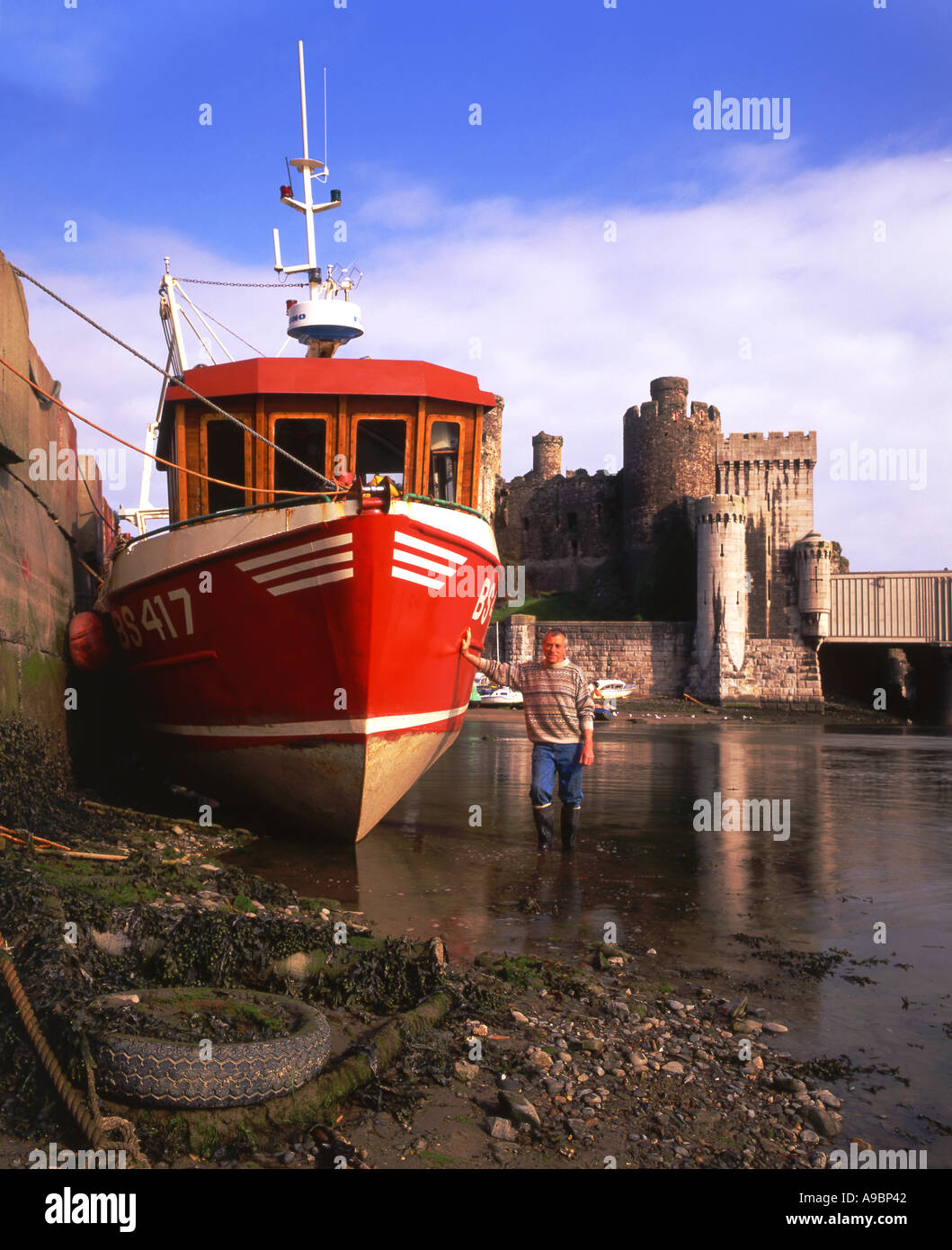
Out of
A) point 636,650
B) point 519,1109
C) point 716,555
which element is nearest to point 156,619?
point 519,1109

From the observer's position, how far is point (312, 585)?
7.36 meters

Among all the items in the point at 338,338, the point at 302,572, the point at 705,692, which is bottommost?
the point at 705,692

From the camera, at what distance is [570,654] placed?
43.8 metres

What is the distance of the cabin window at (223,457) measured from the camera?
359 inches

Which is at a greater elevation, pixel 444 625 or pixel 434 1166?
pixel 444 625

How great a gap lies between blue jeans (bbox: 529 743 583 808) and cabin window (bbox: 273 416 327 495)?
11.3 ft

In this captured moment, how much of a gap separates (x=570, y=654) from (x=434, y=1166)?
41406 mm

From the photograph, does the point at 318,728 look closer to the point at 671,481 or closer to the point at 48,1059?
the point at 48,1059

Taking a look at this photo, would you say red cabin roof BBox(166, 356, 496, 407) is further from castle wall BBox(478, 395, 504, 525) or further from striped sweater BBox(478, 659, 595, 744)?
castle wall BBox(478, 395, 504, 525)

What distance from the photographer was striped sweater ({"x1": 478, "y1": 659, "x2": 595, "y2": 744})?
768 cm

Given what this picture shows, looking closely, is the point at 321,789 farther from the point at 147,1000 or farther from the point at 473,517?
the point at 147,1000

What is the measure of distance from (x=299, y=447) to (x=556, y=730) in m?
3.77

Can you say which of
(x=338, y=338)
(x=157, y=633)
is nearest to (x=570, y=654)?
(x=338, y=338)

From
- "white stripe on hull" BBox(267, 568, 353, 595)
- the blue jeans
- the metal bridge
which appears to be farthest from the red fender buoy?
the metal bridge
